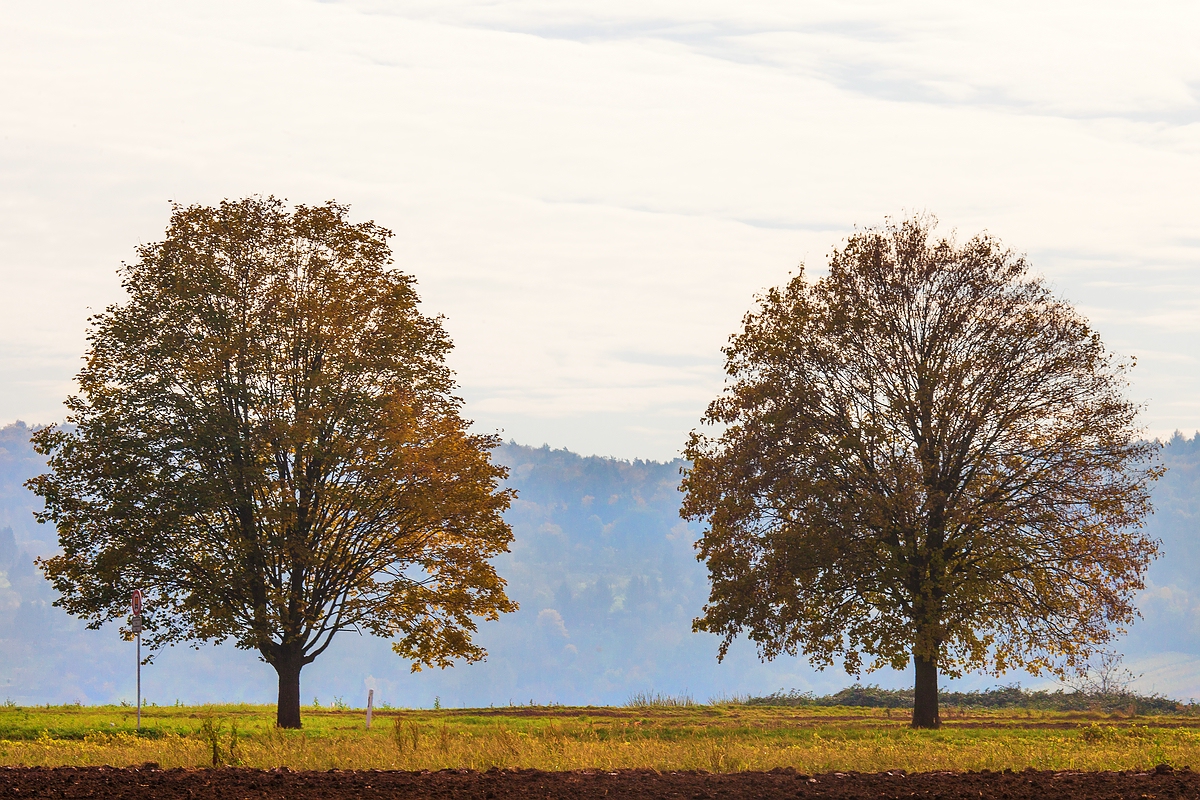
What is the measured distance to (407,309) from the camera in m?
30.1

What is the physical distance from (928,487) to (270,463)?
15961 mm

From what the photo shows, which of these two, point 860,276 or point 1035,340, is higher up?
point 860,276

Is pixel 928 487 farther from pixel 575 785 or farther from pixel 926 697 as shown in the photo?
pixel 575 785

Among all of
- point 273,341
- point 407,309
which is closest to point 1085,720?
point 407,309

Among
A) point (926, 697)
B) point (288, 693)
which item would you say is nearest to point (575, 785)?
point (288, 693)

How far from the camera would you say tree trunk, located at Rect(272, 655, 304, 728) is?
27.6 meters

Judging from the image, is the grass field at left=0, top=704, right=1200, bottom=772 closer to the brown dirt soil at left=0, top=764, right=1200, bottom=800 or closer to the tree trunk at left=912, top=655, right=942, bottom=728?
the tree trunk at left=912, top=655, right=942, bottom=728

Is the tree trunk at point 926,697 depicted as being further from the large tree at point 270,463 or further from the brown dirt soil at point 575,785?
the brown dirt soil at point 575,785

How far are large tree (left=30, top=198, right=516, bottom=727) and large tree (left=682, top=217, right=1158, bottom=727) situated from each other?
660 cm

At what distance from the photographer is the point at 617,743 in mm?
20391

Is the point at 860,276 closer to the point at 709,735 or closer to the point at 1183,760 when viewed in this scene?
the point at 709,735

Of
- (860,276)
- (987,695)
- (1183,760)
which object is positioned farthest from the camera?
(987,695)

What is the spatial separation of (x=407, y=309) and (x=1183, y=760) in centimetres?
2013

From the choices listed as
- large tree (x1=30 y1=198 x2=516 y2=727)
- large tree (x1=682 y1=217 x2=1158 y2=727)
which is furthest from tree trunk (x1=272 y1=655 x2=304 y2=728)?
large tree (x1=682 y1=217 x2=1158 y2=727)
